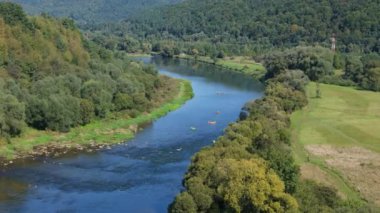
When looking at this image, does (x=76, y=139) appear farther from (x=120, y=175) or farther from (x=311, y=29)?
(x=311, y=29)

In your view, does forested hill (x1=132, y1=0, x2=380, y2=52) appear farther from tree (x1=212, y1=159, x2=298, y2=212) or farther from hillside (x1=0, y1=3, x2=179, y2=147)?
tree (x1=212, y1=159, x2=298, y2=212)

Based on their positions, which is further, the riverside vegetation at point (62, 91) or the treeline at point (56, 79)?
the treeline at point (56, 79)

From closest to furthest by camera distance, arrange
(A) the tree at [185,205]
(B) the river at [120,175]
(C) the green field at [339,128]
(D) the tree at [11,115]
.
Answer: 1. (A) the tree at [185,205]
2. (B) the river at [120,175]
3. (C) the green field at [339,128]
4. (D) the tree at [11,115]

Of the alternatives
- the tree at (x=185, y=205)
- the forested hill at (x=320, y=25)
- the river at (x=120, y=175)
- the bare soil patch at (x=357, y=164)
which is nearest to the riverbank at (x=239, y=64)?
the forested hill at (x=320, y=25)

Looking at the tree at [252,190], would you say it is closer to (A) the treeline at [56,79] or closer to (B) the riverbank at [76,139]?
(B) the riverbank at [76,139]

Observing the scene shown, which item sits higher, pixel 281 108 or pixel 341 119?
pixel 281 108

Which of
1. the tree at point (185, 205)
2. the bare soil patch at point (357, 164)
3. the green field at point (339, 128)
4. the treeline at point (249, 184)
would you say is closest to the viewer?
the treeline at point (249, 184)

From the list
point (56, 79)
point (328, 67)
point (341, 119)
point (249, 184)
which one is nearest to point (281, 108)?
point (341, 119)
